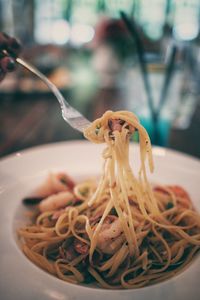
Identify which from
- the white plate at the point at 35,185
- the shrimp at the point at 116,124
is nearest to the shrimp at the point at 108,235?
the white plate at the point at 35,185

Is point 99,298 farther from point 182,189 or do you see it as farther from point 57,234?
point 182,189

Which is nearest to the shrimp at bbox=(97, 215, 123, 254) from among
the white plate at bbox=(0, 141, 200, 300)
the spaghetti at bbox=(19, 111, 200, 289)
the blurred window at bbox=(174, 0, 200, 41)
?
the spaghetti at bbox=(19, 111, 200, 289)

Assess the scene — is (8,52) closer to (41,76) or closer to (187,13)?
(41,76)

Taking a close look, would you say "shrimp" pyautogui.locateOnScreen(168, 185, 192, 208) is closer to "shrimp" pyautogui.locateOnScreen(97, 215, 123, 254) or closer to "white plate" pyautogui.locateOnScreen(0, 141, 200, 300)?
"white plate" pyautogui.locateOnScreen(0, 141, 200, 300)

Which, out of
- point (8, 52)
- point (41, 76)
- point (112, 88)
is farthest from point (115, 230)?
point (112, 88)

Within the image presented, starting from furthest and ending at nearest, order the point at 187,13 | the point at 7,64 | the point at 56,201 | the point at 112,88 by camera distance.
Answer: the point at 187,13, the point at 112,88, the point at 56,201, the point at 7,64

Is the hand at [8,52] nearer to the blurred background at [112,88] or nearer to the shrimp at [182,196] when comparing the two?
the blurred background at [112,88]
